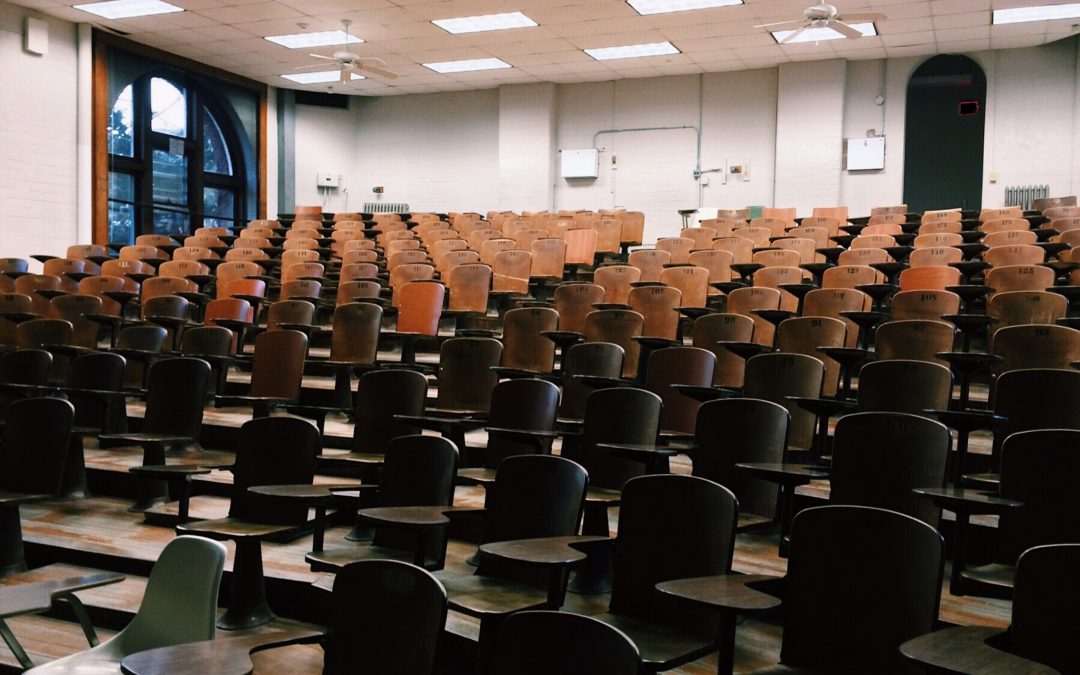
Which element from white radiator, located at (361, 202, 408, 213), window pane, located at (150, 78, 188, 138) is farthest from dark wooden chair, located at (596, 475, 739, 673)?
white radiator, located at (361, 202, 408, 213)

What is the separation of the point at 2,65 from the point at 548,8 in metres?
4.98

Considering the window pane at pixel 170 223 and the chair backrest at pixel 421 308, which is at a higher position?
the window pane at pixel 170 223

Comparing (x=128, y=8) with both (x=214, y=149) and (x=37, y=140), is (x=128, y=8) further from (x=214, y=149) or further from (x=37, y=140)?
(x=214, y=149)

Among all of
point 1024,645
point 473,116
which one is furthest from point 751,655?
point 473,116

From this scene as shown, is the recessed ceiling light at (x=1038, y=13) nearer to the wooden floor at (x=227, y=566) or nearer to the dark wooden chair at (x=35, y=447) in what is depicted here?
the wooden floor at (x=227, y=566)

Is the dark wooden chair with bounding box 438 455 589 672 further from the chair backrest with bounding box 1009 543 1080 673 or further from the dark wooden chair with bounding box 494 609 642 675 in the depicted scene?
the chair backrest with bounding box 1009 543 1080 673

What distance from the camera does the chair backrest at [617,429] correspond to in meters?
2.97

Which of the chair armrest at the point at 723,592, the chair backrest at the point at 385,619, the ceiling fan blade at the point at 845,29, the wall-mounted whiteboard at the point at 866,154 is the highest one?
the ceiling fan blade at the point at 845,29

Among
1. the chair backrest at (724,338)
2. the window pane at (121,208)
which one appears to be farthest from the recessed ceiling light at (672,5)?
the window pane at (121,208)

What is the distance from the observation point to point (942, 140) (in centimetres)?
1141

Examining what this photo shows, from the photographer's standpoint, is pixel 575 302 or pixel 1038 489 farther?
pixel 575 302

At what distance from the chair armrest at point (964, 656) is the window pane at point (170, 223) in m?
10.0

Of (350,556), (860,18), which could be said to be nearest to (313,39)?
(860,18)

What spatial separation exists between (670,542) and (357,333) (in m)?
2.87
